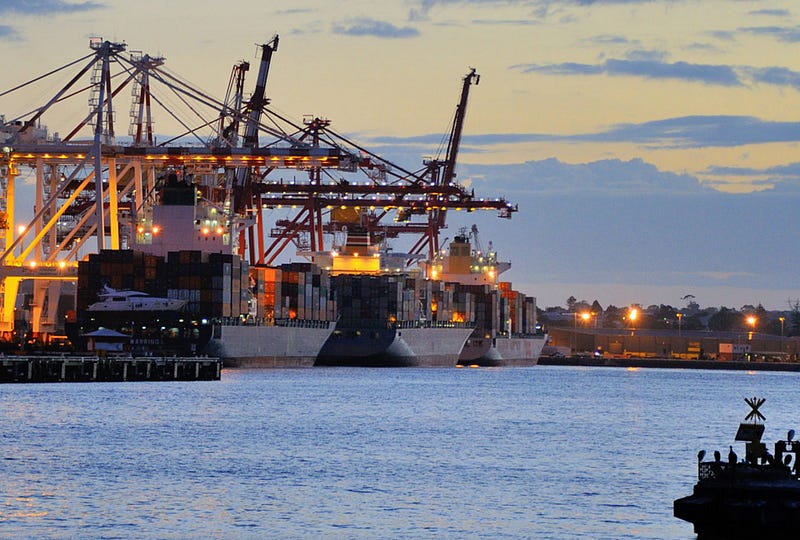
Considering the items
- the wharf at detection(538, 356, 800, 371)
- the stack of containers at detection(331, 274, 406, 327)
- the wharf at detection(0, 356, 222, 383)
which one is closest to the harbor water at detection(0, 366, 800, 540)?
the wharf at detection(0, 356, 222, 383)

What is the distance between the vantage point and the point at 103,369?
86.3 metres

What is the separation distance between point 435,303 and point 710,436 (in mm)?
86729

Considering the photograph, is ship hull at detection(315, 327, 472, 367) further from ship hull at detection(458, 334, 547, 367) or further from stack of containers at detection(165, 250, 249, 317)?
stack of containers at detection(165, 250, 249, 317)

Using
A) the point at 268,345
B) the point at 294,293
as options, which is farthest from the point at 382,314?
the point at 268,345

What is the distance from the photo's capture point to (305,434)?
192 ft

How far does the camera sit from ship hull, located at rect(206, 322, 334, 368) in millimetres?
108438

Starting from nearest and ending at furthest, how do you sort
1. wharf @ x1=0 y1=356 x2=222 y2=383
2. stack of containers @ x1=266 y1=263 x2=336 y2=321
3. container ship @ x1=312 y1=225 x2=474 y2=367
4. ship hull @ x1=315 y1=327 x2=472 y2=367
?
1. wharf @ x1=0 y1=356 x2=222 y2=383
2. stack of containers @ x1=266 y1=263 x2=336 y2=321
3. container ship @ x1=312 y1=225 x2=474 y2=367
4. ship hull @ x1=315 y1=327 x2=472 y2=367

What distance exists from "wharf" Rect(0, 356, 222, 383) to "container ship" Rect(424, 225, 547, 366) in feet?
207

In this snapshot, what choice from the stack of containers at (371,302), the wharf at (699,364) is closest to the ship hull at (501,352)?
the wharf at (699,364)

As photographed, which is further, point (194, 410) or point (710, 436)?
point (194, 410)

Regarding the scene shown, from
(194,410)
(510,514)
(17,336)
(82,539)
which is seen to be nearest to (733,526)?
(510,514)

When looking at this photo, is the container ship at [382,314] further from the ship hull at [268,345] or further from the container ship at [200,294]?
the container ship at [200,294]

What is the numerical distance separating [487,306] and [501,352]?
8.55 metres

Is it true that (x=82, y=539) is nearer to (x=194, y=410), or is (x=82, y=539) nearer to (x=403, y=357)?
(x=194, y=410)
